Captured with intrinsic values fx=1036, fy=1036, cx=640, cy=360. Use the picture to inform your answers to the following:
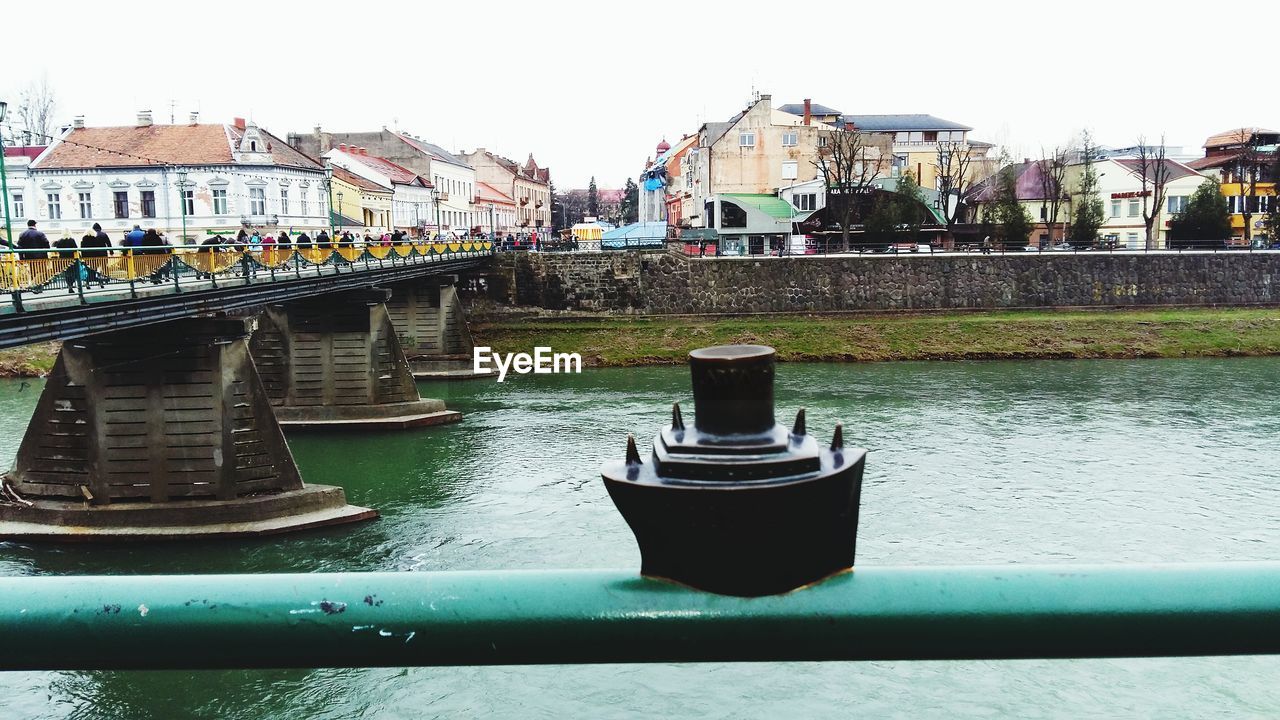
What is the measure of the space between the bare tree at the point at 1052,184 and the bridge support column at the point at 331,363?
4758cm

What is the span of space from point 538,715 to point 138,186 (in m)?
41.7

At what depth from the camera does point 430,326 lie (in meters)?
40.0

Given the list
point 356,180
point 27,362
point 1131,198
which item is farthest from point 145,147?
point 1131,198

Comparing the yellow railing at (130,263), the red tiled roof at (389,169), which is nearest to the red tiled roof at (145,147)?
the red tiled roof at (389,169)

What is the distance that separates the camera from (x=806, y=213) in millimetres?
60125

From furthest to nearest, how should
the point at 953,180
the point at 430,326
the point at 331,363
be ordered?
1. the point at 953,180
2. the point at 430,326
3. the point at 331,363

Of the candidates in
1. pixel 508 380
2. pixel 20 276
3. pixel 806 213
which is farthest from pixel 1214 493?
pixel 806 213

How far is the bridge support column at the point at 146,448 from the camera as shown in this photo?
17797 millimetres

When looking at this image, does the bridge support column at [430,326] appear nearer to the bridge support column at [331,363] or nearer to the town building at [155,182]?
the town building at [155,182]

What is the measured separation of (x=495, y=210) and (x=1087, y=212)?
174 ft

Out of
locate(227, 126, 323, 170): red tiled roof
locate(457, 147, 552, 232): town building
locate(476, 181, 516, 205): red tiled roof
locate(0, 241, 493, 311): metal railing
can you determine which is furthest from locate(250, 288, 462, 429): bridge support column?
locate(457, 147, 552, 232): town building

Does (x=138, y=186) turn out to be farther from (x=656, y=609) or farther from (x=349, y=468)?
(x=656, y=609)

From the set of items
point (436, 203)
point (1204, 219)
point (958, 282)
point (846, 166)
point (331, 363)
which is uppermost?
point (846, 166)

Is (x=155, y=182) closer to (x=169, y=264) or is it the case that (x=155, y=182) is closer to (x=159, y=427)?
(x=169, y=264)
